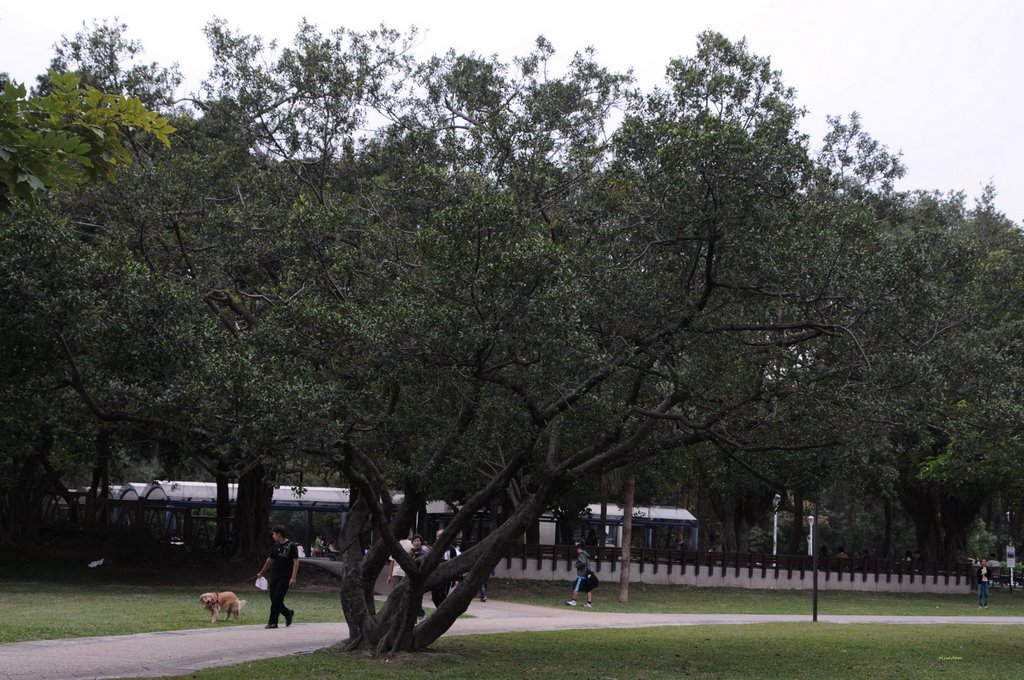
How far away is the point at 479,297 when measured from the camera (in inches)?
462

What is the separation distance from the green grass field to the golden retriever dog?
0.84 ft

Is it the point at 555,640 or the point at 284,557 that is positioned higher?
the point at 284,557

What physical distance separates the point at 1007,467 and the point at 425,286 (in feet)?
29.0

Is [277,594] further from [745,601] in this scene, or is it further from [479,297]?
[745,601]

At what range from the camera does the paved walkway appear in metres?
11.5

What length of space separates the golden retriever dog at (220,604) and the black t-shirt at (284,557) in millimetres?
2251

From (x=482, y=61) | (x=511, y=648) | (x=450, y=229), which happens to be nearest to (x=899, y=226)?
(x=482, y=61)

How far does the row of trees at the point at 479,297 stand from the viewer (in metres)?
11.8

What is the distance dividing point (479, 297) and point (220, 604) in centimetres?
876

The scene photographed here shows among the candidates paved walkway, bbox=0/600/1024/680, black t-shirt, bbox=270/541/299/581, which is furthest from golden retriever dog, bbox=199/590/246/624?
black t-shirt, bbox=270/541/299/581

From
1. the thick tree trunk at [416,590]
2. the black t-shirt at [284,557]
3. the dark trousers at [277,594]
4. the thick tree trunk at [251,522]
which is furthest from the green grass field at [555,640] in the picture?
the thick tree trunk at [251,522]

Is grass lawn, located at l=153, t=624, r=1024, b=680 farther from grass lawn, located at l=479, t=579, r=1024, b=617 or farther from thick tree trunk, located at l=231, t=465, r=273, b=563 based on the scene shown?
thick tree trunk, located at l=231, t=465, r=273, b=563

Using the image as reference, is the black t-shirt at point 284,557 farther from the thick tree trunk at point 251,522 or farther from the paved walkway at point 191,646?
the thick tree trunk at point 251,522

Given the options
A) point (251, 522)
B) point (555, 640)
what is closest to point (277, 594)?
point (555, 640)
